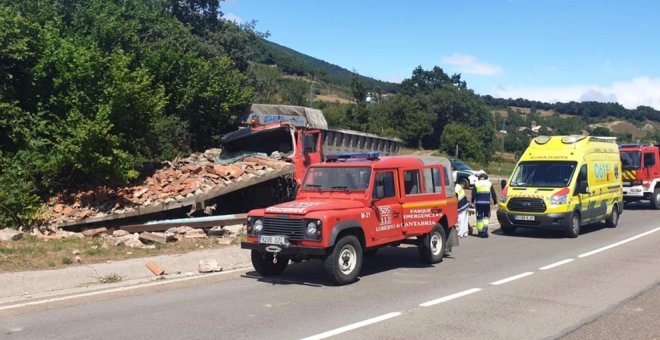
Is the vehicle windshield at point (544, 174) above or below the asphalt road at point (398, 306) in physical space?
above

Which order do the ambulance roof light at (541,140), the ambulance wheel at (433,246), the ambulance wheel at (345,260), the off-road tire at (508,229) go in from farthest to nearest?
the ambulance roof light at (541,140)
the off-road tire at (508,229)
the ambulance wheel at (433,246)
the ambulance wheel at (345,260)

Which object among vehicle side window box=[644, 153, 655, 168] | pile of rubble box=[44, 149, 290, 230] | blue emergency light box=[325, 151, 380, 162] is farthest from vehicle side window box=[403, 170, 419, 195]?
vehicle side window box=[644, 153, 655, 168]

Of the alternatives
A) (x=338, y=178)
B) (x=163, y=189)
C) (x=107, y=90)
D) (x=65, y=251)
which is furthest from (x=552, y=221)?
(x=107, y=90)

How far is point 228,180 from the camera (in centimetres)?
1628

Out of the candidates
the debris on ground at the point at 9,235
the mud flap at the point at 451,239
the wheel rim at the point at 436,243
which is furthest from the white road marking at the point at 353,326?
the debris on ground at the point at 9,235

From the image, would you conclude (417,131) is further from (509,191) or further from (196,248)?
(196,248)

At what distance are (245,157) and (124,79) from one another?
411 cm

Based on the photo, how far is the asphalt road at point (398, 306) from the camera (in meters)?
6.61

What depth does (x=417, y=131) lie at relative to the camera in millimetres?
81250

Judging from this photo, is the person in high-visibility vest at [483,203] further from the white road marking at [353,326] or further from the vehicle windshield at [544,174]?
the white road marking at [353,326]

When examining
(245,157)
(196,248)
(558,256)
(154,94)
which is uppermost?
(154,94)

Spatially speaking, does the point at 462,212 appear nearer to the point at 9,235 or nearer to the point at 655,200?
the point at 9,235

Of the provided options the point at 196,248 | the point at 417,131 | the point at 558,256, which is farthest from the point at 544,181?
the point at 417,131

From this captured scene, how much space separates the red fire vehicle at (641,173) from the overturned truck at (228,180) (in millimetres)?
12535
